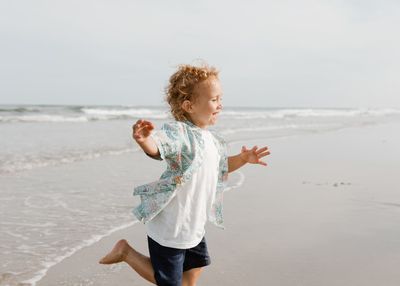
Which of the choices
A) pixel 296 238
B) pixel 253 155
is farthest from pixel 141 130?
pixel 296 238

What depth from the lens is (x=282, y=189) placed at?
623 cm

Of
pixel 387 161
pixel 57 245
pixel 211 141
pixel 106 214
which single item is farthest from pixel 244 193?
pixel 387 161

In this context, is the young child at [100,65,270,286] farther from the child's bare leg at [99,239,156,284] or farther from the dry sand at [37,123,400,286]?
the dry sand at [37,123,400,286]

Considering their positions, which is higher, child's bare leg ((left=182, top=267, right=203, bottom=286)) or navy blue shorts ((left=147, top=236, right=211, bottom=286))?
navy blue shorts ((left=147, top=236, right=211, bottom=286))

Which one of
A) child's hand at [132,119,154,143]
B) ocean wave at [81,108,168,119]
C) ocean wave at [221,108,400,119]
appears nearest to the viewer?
child's hand at [132,119,154,143]

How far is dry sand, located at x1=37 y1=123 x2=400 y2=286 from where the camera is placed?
3273 mm

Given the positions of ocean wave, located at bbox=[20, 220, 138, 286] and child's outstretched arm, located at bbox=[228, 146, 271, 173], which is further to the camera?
ocean wave, located at bbox=[20, 220, 138, 286]

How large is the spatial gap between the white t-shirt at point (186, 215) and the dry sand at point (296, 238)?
0.78 m

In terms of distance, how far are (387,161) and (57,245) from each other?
6.64 metres

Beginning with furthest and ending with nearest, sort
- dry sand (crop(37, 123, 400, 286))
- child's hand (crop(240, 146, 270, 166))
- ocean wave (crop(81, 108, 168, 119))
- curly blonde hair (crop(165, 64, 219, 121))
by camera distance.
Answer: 1. ocean wave (crop(81, 108, 168, 119))
2. dry sand (crop(37, 123, 400, 286))
3. child's hand (crop(240, 146, 270, 166))
4. curly blonde hair (crop(165, 64, 219, 121))

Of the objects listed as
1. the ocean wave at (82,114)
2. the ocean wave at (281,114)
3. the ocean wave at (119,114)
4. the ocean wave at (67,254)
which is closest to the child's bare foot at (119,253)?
the ocean wave at (67,254)

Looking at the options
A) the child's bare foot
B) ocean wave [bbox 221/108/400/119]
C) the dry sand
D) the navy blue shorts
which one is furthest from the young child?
ocean wave [bbox 221/108/400/119]

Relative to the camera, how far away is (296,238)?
4074 millimetres

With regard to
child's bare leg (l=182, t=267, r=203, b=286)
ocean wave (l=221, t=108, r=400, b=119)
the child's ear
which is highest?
the child's ear
